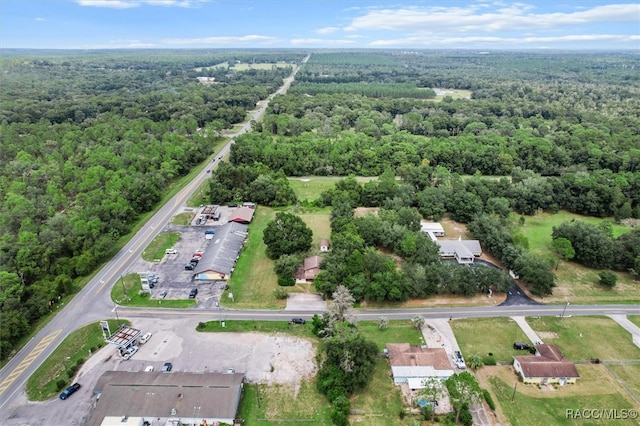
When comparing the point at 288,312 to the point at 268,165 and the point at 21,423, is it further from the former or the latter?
the point at 268,165

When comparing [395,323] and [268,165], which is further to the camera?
[268,165]

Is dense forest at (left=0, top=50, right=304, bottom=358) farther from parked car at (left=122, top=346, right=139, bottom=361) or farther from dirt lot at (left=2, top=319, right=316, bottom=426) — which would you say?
parked car at (left=122, top=346, right=139, bottom=361)

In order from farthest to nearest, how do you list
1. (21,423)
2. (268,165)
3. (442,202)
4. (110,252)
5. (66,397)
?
(268,165), (442,202), (110,252), (66,397), (21,423)

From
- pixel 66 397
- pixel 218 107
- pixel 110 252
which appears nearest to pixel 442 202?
pixel 110 252

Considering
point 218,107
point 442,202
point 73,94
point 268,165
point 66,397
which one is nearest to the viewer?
point 66,397

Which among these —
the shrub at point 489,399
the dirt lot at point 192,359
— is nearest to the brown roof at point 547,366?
the shrub at point 489,399

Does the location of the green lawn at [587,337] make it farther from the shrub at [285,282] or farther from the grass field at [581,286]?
the shrub at [285,282]

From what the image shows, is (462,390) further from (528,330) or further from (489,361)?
(528,330)
